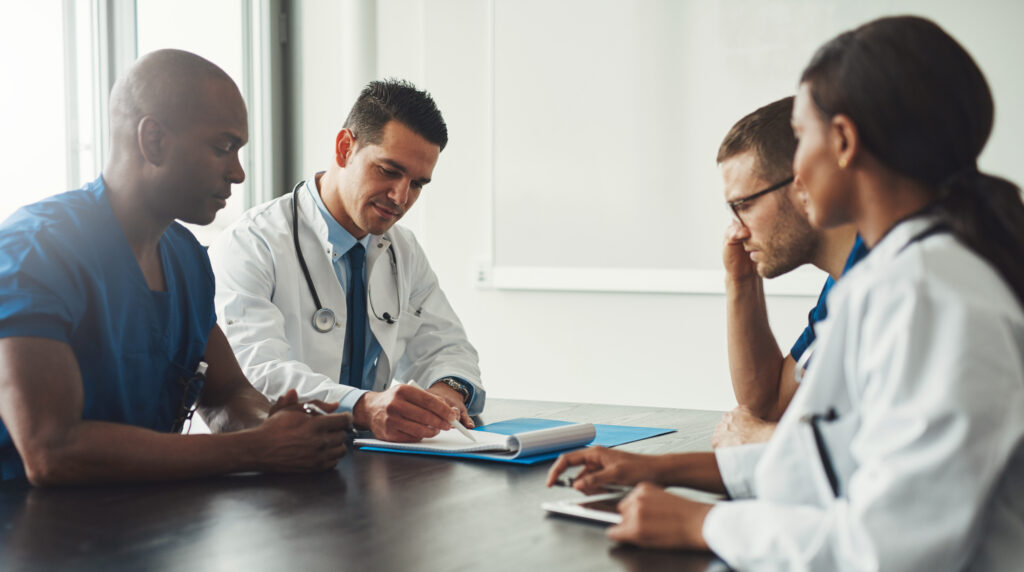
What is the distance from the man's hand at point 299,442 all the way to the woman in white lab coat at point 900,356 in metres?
0.63

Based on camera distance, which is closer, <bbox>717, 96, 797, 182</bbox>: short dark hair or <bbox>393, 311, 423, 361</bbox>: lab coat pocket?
A: <bbox>717, 96, 797, 182</bbox>: short dark hair

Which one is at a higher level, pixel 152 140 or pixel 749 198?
pixel 152 140

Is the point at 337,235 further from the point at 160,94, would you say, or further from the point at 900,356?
the point at 900,356

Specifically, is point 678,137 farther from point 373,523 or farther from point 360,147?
point 373,523

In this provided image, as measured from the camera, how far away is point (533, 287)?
397cm

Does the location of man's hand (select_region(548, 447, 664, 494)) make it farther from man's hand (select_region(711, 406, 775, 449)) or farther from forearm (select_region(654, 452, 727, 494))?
man's hand (select_region(711, 406, 775, 449))

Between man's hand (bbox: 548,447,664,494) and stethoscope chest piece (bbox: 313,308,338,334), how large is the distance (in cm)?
116

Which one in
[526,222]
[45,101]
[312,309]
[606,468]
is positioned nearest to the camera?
[606,468]

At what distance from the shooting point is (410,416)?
1.74 meters

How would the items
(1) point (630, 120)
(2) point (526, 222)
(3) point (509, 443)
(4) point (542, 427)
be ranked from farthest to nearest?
(2) point (526, 222) → (1) point (630, 120) → (4) point (542, 427) → (3) point (509, 443)

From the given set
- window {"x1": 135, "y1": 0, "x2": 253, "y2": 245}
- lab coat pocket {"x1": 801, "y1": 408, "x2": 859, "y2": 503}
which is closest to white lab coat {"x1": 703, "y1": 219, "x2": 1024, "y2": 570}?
lab coat pocket {"x1": 801, "y1": 408, "x2": 859, "y2": 503}

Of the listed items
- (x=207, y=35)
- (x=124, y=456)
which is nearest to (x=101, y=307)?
(x=124, y=456)

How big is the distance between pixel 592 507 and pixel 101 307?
0.91m

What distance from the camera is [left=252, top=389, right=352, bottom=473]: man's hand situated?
4.72 feet
